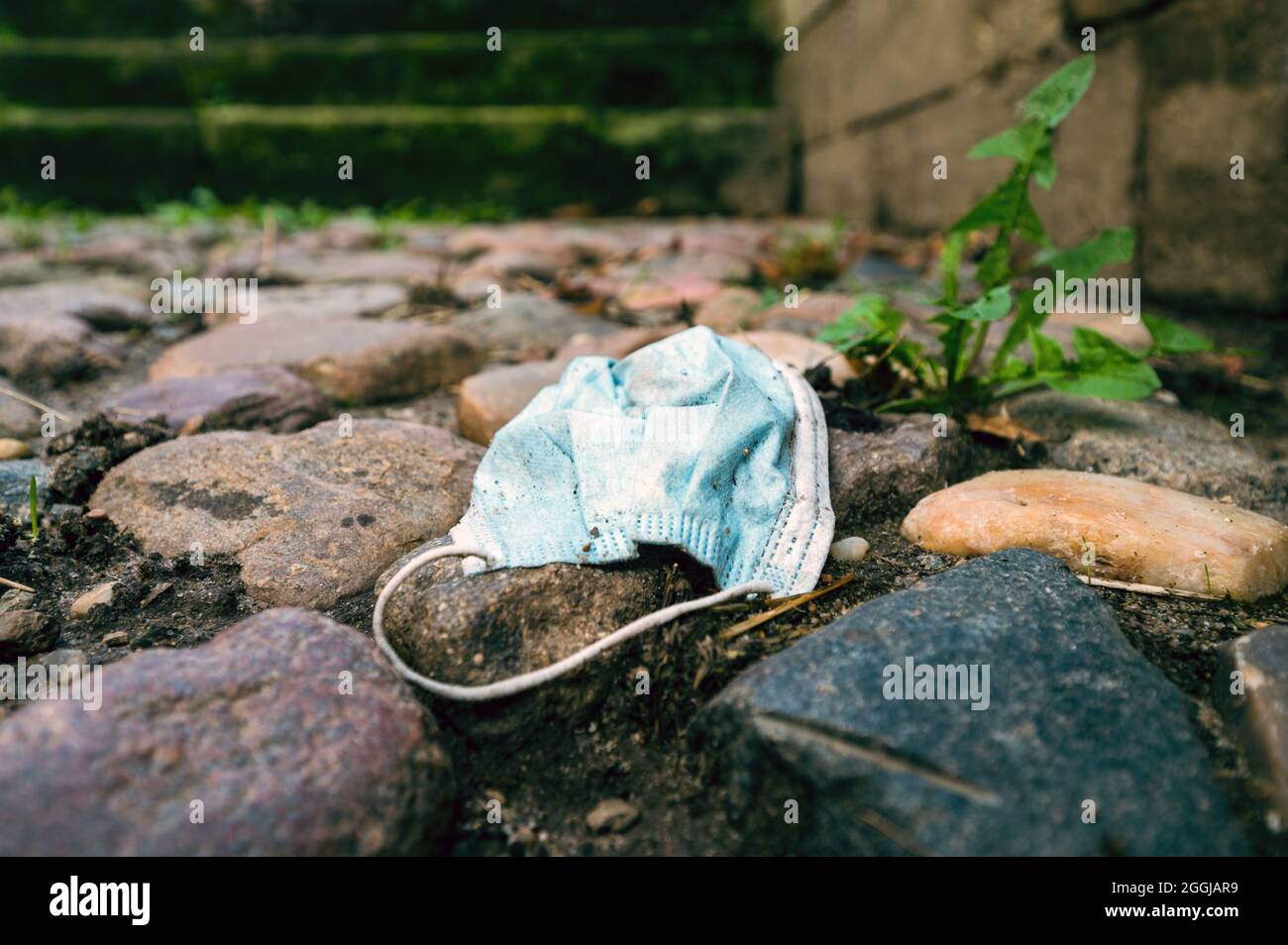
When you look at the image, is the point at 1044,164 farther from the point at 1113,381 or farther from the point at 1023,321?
the point at 1113,381

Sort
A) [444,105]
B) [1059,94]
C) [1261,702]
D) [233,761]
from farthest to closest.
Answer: [444,105] → [1059,94] → [1261,702] → [233,761]

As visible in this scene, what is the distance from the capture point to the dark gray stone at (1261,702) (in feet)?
3.27

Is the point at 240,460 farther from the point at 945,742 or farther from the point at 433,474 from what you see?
the point at 945,742

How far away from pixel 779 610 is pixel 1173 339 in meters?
1.07

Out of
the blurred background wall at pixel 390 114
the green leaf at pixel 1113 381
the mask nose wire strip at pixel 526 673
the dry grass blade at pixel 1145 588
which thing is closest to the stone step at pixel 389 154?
the blurred background wall at pixel 390 114

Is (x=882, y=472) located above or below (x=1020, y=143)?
below

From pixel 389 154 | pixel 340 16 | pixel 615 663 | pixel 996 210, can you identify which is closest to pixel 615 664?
pixel 615 663

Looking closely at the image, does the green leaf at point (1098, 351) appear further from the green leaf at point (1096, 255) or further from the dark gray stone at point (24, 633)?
the dark gray stone at point (24, 633)

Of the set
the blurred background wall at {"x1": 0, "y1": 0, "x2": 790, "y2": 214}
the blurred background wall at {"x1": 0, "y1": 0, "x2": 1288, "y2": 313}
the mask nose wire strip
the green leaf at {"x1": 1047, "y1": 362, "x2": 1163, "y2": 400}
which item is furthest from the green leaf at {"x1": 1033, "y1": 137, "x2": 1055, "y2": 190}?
the blurred background wall at {"x1": 0, "y1": 0, "x2": 790, "y2": 214}

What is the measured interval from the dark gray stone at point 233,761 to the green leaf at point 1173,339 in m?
1.56

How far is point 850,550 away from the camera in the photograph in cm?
154

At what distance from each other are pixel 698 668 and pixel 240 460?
1035 millimetres

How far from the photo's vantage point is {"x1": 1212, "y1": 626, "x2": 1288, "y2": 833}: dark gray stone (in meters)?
1.00

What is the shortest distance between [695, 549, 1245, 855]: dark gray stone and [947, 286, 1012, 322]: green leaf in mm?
618
